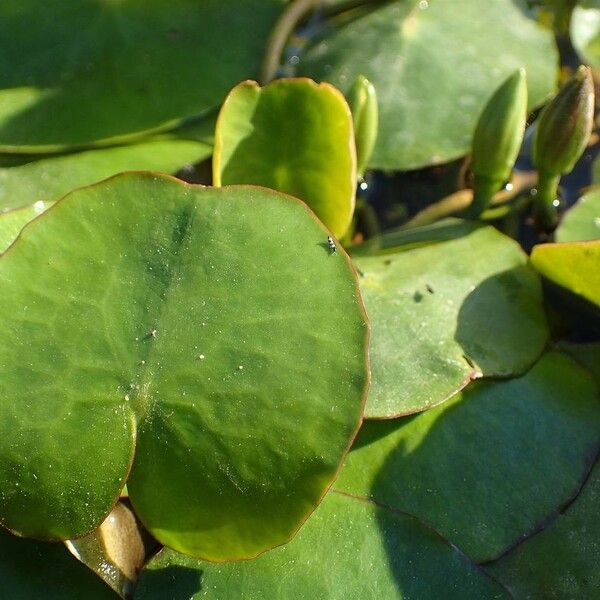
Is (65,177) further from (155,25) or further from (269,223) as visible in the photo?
(269,223)

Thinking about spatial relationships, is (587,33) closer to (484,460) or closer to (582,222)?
(582,222)

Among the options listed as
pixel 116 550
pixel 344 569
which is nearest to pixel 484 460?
pixel 344 569

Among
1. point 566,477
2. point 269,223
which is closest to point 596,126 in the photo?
point 566,477

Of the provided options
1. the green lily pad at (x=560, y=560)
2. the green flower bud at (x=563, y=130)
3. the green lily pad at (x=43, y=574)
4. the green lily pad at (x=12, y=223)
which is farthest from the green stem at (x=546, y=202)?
the green lily pad at (x=43, y=574)

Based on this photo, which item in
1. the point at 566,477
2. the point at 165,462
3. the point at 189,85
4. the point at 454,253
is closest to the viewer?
the point at 165,462

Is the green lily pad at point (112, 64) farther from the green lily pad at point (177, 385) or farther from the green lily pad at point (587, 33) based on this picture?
the green lily pad at point (587, 33)

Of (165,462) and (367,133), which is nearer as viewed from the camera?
(165,462)
